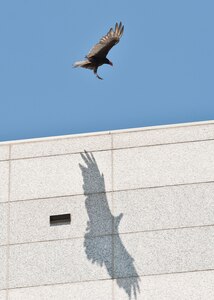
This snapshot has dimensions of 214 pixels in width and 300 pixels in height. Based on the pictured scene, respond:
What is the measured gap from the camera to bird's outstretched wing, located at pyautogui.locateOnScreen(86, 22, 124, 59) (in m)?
29.0

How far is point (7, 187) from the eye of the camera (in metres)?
29.8

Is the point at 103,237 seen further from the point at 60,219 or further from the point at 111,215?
the point at 60,219

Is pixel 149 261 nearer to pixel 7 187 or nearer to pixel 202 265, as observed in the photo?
pixel 202 265

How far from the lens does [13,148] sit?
30156mm

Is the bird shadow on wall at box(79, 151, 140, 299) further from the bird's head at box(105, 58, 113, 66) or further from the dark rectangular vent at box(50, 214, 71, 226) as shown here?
the bird's head at box(105, 58, 113, 66)

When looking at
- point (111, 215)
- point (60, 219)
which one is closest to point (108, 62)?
point (111, 215)

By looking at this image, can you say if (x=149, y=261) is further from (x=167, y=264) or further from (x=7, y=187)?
(x=7, y=187)

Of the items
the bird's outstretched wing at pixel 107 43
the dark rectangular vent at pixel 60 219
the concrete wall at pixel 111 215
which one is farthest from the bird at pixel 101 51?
the dark rectangular vent at pixel 60 219

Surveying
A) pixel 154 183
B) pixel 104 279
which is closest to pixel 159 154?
pixel 154 183

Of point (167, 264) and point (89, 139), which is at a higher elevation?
point (89, 139)

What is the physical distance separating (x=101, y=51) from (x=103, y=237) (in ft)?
10.0

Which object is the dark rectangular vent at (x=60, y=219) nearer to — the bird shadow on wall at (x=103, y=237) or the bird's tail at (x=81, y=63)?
the bird shadow on wall at (x=103, y=237)

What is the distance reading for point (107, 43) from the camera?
1148 inches

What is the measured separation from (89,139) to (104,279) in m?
2.56
